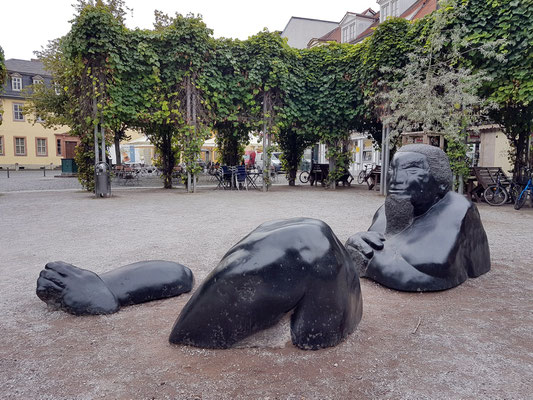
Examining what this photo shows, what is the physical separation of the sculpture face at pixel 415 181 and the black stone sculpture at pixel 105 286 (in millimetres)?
2408

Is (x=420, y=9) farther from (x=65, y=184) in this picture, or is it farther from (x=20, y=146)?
(x=20, y=146)

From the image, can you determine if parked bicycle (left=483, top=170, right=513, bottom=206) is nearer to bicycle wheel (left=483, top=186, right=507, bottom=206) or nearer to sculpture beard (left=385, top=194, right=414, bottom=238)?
bicycle wheel (left=483, top=186, right=507, bottom=206)

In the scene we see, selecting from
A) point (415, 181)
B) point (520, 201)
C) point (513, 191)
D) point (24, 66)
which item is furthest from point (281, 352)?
point (24, 66)

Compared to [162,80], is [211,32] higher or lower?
higher

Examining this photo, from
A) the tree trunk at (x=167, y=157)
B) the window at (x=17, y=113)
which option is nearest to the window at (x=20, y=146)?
the window at (x=17, y=113)

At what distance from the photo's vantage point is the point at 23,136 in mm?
38031

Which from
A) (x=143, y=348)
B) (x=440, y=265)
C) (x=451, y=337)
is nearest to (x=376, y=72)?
(x=440, y=265)

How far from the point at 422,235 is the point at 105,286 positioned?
3017mm

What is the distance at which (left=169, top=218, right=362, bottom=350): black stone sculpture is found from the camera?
2.35m

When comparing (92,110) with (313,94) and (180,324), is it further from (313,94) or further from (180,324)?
(180,324)

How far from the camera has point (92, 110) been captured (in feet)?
40.0

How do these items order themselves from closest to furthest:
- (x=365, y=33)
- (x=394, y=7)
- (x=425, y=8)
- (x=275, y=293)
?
1. (x=275, y=293)
2. (x=425, y=8)
3. (x=394, y=7)
4. (x=365, y=33)

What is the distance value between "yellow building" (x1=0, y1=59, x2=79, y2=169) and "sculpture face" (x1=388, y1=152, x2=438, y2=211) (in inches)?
1527

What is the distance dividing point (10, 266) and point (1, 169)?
38628 millimetres
